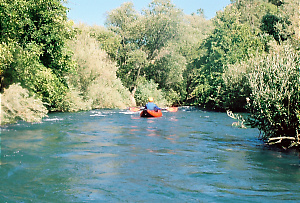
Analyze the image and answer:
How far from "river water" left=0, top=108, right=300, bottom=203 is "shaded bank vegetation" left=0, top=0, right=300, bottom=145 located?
2635mm

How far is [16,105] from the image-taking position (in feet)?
70.9

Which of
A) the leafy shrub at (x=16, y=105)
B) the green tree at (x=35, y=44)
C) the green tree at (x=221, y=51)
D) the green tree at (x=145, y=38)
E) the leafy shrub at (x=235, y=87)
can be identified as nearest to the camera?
the leafy shrub at (x=16, y=105)

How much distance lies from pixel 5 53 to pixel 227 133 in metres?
13.5

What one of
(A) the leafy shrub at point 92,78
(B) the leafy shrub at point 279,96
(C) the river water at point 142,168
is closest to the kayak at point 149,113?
(A) the leafy shrub at point 92,78

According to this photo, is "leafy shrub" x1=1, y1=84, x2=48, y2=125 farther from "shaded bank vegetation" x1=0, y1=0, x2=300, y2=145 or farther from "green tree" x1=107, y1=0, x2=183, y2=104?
"green tree" x1=107, y1=0, x2=183, y2=104

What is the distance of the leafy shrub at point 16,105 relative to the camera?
21.4m

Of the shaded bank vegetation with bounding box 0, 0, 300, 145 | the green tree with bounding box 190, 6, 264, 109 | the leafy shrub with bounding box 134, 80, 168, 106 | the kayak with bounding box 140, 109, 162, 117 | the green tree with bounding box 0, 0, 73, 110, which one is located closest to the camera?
the shaded bank vegetation with bounding box 0, 0, 300, 145

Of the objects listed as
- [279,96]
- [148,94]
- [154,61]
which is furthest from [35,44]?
[154,61]

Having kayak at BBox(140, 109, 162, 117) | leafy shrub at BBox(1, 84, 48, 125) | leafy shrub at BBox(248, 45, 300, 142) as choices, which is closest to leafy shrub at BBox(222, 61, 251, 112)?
kayak at BBox(140, 109, 162, 117)

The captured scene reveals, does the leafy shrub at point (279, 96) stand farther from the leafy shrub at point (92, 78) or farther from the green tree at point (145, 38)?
the green tree at point (145, 38)

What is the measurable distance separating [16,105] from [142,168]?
39.5ft

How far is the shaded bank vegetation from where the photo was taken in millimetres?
16078

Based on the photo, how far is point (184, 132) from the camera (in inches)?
884

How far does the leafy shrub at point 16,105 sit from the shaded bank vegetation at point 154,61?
78 mm
